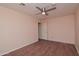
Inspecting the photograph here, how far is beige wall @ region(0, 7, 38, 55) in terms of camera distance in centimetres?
331

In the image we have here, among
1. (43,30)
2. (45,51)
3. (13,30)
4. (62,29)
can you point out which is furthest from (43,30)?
(13,30)

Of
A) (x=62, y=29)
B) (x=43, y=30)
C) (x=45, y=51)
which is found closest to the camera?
(x=45, y=51)

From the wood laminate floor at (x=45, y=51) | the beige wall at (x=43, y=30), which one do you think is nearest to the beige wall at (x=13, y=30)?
the wood laminate floor at (x=45, y=51)

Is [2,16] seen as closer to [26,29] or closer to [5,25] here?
[5,25]

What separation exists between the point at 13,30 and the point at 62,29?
3.89 meters

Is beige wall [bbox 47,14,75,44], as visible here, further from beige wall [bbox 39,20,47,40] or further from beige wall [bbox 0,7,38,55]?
beige wall [bbox 0,7,38,55]

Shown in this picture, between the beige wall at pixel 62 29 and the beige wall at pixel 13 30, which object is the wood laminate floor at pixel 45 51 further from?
the beige wall at pixel 62 29

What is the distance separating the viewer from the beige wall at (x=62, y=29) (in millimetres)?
5281

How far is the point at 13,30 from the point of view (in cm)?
387

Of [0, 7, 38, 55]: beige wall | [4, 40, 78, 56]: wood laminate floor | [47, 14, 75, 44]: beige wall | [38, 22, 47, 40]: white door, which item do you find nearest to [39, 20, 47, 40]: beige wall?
[38, 22, 47, 40]: white door

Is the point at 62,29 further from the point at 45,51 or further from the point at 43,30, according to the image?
the point at 45,51

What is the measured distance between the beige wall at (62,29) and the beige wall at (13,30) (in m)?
2.33

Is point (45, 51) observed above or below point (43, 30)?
below

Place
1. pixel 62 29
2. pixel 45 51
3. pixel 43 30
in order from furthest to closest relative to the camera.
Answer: pixel 43 30, pixel 62 29, pixel 45 51
